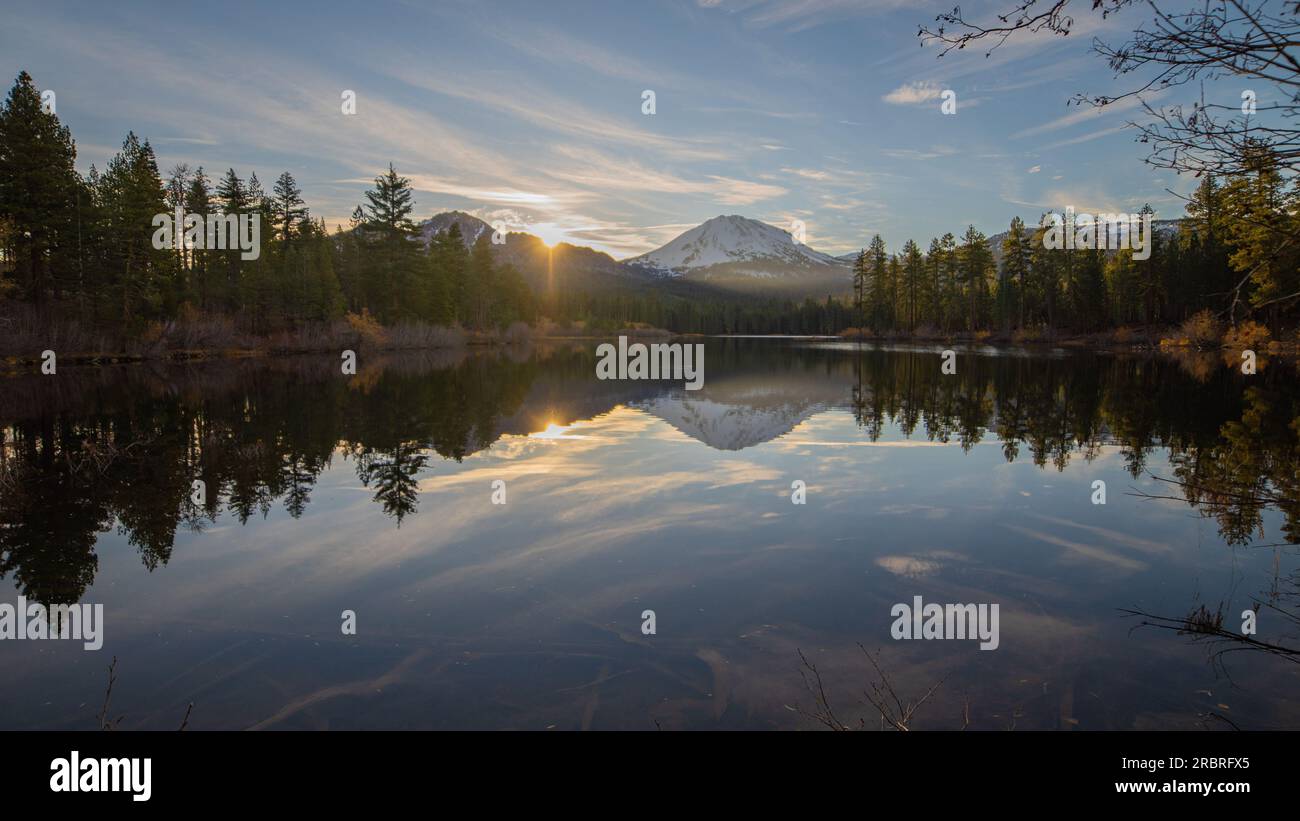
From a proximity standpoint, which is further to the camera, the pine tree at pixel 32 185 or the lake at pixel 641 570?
the pine tree at pixel 32 185

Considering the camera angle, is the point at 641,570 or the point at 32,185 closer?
the point at 641,570

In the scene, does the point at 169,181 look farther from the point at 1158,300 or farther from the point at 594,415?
the point at 1158,300

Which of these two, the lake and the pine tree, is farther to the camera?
the pine tree

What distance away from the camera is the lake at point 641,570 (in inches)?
187

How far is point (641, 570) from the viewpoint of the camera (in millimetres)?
7363

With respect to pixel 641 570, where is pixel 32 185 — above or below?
above

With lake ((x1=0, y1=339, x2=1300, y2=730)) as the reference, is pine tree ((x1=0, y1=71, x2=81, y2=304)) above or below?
above

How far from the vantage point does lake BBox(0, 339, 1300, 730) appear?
4762 millimetres

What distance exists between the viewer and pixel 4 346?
31.6 m

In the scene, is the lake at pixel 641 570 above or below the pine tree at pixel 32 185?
below

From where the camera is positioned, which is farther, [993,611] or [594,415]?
[594,415]
